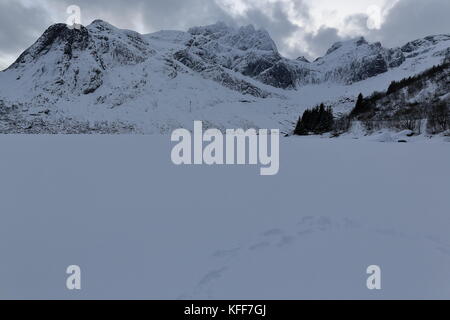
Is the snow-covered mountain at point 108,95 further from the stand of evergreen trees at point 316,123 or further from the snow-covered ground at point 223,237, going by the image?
the snow-covered ground at point 223,237

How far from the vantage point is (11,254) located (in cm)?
514

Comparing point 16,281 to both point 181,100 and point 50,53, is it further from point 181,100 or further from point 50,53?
point 50,53

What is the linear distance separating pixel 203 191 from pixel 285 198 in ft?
8.25

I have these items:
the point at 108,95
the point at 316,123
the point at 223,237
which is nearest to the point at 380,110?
the point at 316,123

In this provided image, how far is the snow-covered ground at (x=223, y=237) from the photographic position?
14.8 feet

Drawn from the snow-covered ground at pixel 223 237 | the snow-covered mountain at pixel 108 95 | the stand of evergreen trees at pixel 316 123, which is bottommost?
the snow-covered ground at pixel 223 237

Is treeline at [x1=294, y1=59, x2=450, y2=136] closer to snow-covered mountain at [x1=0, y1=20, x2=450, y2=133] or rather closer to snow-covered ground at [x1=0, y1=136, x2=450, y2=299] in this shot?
snow-covered mountain at [x1=0, y1=20, x2=450, y2=133]

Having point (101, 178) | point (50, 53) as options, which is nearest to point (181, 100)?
point (50, 53)

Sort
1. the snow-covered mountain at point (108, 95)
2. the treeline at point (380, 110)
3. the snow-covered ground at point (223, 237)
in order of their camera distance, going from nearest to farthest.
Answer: the snow-covered ground at point (223, 237) → the treeline at point (380, 110) → the snow-covered mountain at point (108, 95)

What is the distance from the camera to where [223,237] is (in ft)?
19.1

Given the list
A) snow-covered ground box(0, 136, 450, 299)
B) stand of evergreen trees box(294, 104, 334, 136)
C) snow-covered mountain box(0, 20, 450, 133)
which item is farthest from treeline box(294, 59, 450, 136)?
snow-covered ground box(0, 136, 450, 299)

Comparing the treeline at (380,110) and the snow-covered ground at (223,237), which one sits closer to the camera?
the snow-covered ground at (223,237)

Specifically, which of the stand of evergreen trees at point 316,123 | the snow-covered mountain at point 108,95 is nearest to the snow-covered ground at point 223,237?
the stand of evergreen trees at point 316,123

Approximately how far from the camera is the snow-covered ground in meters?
4.52
